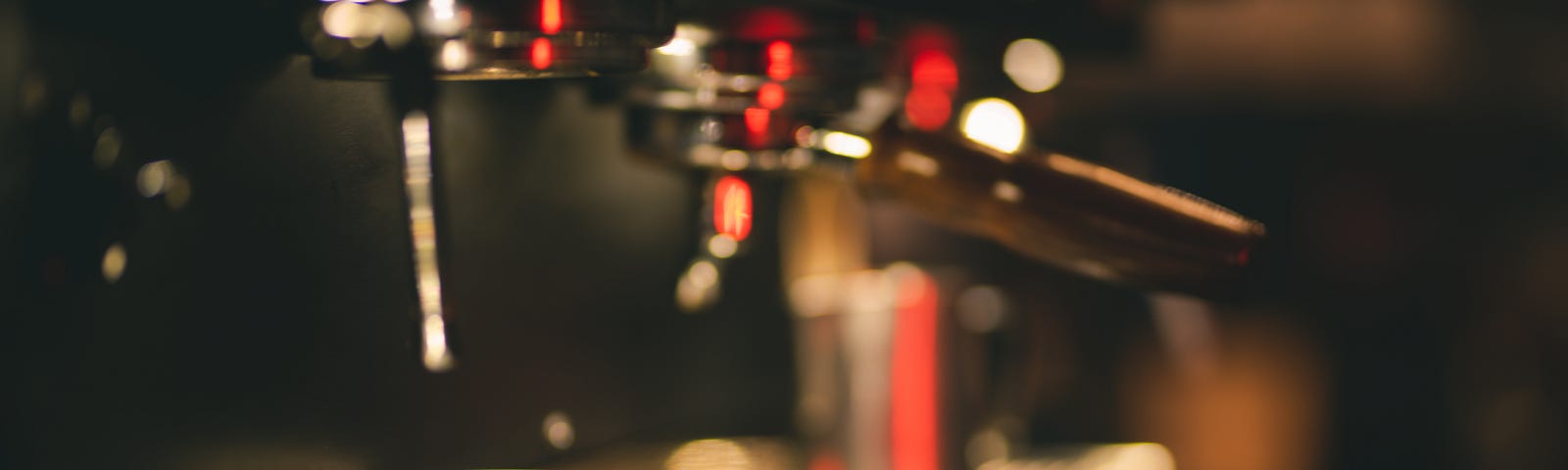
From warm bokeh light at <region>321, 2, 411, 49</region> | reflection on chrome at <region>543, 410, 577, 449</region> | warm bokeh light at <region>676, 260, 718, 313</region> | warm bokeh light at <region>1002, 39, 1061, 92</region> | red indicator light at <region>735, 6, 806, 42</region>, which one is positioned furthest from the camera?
warm bokeh light at <region>1002, 39, 1061, 92</region>

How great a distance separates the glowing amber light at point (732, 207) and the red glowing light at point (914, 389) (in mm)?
171

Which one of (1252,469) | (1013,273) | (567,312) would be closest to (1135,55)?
(1013,273)

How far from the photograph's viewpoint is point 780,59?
67 cm

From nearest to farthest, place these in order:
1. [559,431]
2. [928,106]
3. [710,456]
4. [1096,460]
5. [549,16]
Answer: [549,16] < [559,431] < [710,456] < [928,106] < [1096,460]

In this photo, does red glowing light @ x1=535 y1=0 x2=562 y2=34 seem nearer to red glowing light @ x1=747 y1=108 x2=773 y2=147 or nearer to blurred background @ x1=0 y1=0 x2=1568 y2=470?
blurred background @ x1=0 y1=0 x2=1568 y2=470

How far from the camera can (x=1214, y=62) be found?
1.94 m

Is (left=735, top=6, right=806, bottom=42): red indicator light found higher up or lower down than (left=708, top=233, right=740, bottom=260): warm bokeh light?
higher up

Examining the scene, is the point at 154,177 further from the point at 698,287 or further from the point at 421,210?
the point at 698,287

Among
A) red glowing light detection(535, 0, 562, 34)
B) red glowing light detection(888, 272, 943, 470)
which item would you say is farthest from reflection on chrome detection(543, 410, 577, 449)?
red glowing light detection(535, 0, 562, 34)

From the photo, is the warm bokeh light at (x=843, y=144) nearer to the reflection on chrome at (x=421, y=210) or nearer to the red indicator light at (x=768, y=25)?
the red indicator light at (x=768, y=25)

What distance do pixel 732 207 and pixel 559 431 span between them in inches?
A: 7.7

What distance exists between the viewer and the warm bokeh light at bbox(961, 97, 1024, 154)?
125 centimetres

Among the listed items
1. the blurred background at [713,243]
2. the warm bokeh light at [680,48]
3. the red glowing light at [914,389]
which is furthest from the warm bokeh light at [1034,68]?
the warm bokeh light at [680,48]

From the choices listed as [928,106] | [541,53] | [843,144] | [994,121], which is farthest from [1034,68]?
[541,53]
